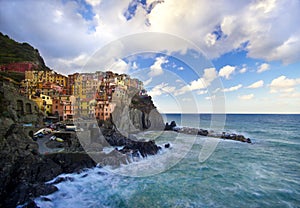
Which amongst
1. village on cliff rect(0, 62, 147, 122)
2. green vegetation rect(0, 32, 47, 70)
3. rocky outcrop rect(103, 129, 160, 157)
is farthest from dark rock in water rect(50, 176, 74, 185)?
green vegetation rect(0, 32, 47, 70)

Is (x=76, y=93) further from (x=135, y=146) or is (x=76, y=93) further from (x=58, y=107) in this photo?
(x=135, y=146)

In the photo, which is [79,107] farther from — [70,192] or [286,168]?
[286,168]

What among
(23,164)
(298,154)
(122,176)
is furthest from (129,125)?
(298,154)

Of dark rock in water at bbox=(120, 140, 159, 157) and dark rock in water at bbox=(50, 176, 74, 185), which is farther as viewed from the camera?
dark rock in water at bbox=(120, 140, 159, 157)

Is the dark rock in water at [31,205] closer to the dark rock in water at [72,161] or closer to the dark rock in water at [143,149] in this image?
the dark rock in water at [72,161]

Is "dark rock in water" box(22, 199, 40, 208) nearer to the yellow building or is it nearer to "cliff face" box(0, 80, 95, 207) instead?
"cliff face" box(0, 80, 95, 207)

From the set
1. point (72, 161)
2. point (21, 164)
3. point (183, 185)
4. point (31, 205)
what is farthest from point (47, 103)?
point (183, 185)

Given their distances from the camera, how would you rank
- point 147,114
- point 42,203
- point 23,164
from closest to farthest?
point 42,203 < point 23,164 < point 147,114

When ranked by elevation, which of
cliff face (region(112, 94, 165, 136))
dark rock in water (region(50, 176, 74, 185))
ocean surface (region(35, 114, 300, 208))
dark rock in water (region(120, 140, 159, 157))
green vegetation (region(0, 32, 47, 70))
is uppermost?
green vegetation (region(0, 32, 47, 70))
